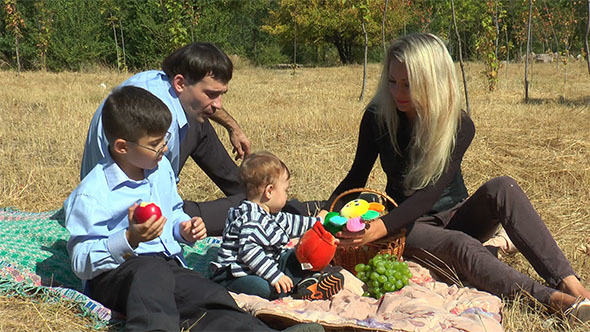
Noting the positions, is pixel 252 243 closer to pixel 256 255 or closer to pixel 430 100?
pixel 256 255

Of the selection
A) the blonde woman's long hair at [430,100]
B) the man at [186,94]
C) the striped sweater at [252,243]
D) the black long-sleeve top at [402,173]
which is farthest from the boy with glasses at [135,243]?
the blonde woman's long hair at [430,100]

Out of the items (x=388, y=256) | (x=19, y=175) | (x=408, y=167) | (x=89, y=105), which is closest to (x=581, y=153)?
(x=408, y=167)

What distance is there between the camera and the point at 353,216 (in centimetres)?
371

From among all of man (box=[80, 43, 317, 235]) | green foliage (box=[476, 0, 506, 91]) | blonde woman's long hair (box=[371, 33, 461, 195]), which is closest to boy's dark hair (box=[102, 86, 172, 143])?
man (box=[80, 43, 317, 235])

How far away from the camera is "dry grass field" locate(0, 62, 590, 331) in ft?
12.8

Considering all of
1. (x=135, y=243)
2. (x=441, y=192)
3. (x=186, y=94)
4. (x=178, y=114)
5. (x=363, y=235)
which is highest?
(x=186, y=94)

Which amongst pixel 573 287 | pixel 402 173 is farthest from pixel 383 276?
pixel 573 287

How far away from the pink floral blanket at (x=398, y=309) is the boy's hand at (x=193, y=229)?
40cm

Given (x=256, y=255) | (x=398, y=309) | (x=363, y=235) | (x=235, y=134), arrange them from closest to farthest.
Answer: (x=398, y=309) → (x=256, y=255) → (x=363, y=235) → (x=235, y=134)

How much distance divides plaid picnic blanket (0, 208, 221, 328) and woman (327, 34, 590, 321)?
1.28 metres

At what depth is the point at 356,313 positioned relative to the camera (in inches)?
128

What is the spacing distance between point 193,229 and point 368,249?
1138 millimetres

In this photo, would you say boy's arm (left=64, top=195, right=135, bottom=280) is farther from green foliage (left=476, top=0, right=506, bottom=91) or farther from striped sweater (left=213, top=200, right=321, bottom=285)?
green foliage (left=476, top=0, right=506, bottom=91)

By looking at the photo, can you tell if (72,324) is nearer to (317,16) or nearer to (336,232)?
(336,232)
